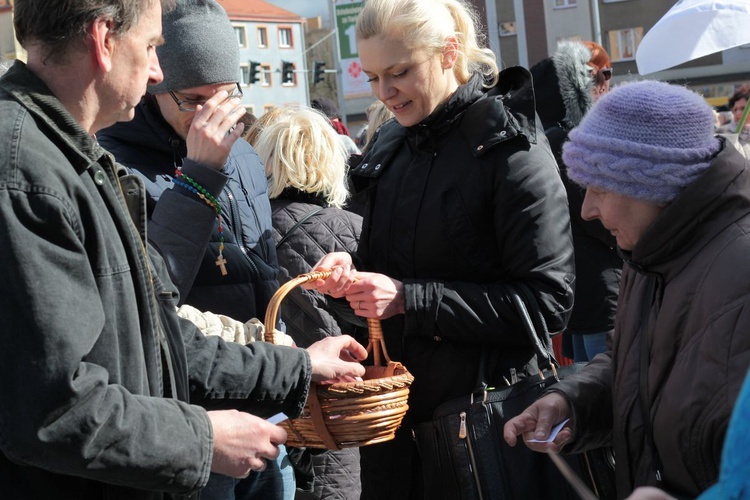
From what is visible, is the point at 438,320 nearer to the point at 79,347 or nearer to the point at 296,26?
the point at 79,347

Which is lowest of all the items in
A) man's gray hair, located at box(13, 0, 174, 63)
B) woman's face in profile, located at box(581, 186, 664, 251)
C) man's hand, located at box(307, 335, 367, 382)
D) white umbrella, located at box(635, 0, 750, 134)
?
man's hand, located at box(307, 335, 367, 382)

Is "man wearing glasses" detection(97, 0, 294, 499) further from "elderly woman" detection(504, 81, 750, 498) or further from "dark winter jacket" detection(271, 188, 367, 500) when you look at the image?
"elderly woman" detection(504, 81, 750, 498)

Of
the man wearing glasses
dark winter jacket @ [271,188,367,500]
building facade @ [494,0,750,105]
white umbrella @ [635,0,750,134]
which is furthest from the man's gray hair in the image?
building facade @ [494,0,750,105]

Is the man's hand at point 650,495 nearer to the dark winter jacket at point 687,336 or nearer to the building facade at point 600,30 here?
the dark winter jacket at point 687,336

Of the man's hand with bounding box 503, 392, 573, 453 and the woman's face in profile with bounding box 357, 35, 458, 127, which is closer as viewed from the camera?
the man's hand with bounding box 503, 392, 573, 453

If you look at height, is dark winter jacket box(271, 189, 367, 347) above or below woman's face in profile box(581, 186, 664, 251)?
below

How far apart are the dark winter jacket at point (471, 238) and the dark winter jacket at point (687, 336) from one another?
0.60 meters

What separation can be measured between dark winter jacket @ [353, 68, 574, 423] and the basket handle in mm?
81

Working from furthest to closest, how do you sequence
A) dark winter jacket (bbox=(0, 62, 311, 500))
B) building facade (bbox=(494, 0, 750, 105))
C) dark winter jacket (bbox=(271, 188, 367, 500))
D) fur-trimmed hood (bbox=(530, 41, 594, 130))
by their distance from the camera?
building facade (bbox=(494, 0, 750, 105))
fur-trimmed hood (bbox=(530, 41, 594, 130))
dark winter jacket (bbox=(271, 188, 367, 500))
dark winter jacket (bbox=(0, 62, 311, 500))

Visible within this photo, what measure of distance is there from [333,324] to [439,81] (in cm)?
126

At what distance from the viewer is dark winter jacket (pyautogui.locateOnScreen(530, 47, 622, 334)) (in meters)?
4.79

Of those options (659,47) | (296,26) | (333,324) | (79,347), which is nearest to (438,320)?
(333,324)

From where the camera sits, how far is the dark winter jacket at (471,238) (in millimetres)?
2910

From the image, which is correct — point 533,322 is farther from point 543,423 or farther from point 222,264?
point 222,264
